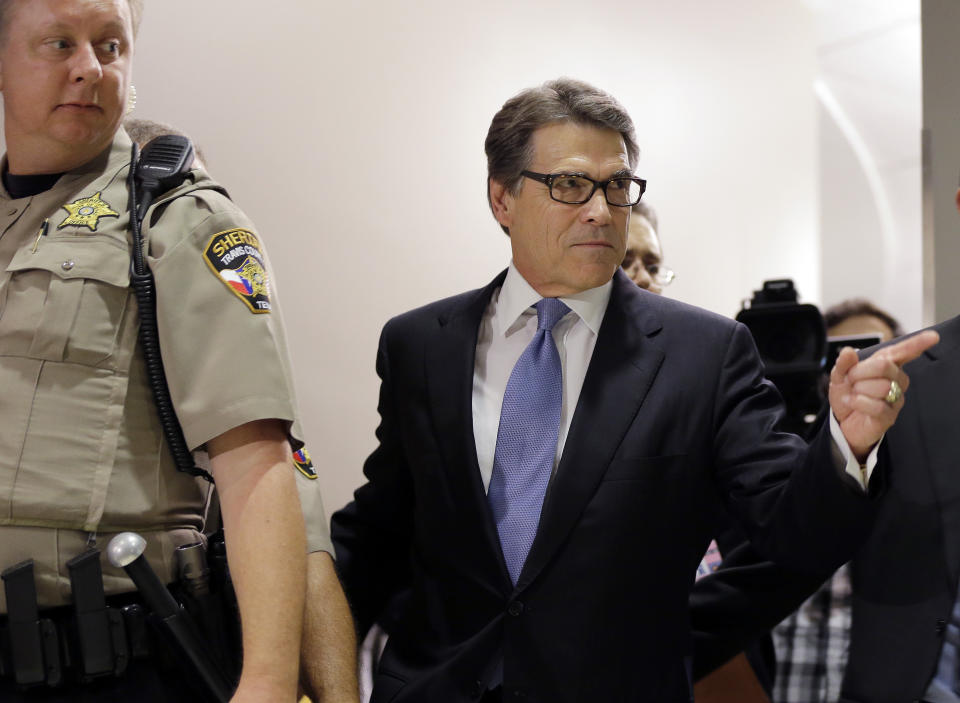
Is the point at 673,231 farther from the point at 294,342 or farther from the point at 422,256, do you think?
the point at 294,342

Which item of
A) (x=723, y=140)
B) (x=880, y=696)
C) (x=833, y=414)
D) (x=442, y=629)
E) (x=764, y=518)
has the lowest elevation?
(x=880, y=696)

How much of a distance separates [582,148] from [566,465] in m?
0.58

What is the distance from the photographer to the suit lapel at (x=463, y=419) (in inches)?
67.1

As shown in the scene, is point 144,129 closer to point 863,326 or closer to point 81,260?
point 81,260

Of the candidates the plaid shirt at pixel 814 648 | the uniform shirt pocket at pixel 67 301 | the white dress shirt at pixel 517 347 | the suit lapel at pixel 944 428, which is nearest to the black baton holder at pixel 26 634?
the uniform shirt pocket at pixel 67 301

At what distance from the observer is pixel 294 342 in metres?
2.58

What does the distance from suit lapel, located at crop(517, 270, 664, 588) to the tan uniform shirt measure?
0.43 meters

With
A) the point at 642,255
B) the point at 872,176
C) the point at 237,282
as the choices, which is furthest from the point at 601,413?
the point at 872,176

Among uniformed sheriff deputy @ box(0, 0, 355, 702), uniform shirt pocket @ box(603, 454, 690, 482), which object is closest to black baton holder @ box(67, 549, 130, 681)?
uniformed sheriff deputy @ box(0, 0, 355, 702)

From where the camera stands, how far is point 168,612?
135cm

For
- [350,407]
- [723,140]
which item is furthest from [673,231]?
[350,407]

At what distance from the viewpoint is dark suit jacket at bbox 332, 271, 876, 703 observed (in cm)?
164

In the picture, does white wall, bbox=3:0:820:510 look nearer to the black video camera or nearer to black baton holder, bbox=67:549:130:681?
the black video camera

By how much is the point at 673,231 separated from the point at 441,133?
139 centimetres
